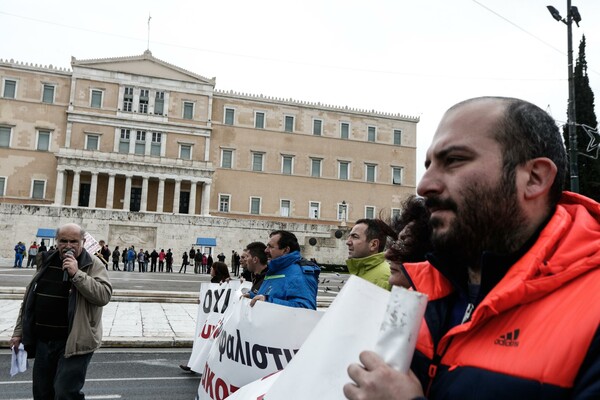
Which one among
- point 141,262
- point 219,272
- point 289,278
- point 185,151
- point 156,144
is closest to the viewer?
point 289,278

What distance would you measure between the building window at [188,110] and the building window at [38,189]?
13830mm

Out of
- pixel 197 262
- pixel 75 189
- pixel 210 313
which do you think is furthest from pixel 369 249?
pixel 75 189

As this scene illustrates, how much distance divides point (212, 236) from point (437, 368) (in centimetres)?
3599

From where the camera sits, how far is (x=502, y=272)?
1193 mm

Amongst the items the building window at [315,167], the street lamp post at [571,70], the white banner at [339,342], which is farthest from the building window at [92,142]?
the white banner at [339,342]

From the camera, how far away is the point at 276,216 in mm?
46219

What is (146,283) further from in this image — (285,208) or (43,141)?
(43,141)

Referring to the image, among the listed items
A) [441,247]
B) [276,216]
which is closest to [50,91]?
[276,216]

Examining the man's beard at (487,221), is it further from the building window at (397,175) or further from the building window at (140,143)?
the building window at (397,175)

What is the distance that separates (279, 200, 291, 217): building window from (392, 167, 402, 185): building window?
12082mm

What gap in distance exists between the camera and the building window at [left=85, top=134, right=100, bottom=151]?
4259 cm

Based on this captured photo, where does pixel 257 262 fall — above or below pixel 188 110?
below

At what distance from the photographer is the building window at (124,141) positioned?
43.2m

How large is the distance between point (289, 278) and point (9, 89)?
46.6m
